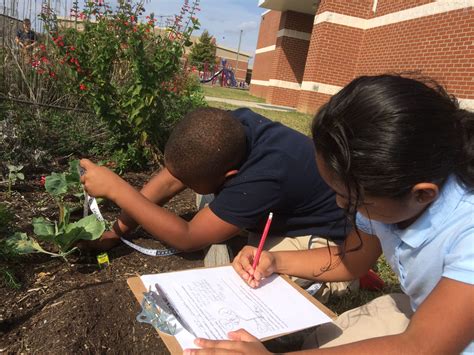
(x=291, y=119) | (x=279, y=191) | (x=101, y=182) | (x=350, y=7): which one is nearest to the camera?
(x=279, y=191)

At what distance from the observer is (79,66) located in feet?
11.2

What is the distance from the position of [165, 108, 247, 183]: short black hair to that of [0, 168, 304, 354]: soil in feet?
1.99

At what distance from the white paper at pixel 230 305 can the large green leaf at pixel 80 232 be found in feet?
2.38

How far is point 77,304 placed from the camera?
5.74 feet

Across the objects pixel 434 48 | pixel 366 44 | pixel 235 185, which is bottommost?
pixel 235 185

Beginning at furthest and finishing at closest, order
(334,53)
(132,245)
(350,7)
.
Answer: (334,53), (350,7), (132,245)

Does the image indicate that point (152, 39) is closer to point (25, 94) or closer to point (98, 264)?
point (25, 94)

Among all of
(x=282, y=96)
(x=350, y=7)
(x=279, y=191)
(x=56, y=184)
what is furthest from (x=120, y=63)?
(x=282, y=96)

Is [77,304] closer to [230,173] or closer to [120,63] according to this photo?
[230,173]

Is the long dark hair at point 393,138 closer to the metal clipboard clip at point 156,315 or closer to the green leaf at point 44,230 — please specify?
the metal clipboard clip at point 156,315

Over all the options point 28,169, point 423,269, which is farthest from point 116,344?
point 28,169

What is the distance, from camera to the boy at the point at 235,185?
1858mm

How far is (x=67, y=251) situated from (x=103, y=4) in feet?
8.51

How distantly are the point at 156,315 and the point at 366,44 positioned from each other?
453 inches
